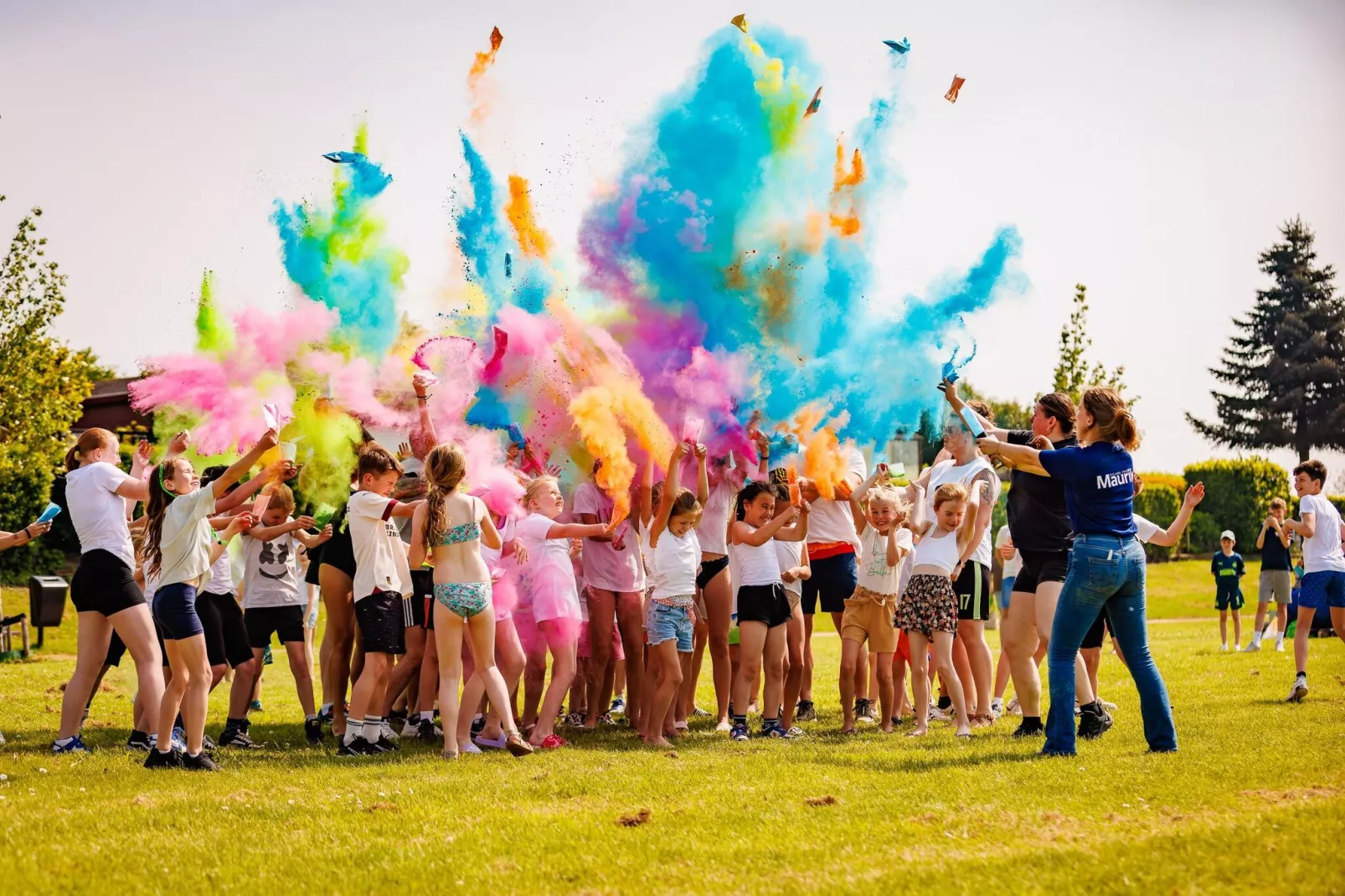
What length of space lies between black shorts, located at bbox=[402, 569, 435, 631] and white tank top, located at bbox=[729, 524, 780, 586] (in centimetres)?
233

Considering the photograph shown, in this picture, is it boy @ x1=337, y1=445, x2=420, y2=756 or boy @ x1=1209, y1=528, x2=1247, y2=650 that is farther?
boy @ x1=1209, y1=528, x2=1247, y2=650

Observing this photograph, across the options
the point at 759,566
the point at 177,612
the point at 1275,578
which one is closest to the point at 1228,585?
the point at 1275,578

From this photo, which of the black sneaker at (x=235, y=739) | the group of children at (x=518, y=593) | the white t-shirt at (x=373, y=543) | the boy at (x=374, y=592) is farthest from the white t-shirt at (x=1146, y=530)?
the black sneaker at (x=235, y=739)

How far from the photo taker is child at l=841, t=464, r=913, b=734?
9016mm

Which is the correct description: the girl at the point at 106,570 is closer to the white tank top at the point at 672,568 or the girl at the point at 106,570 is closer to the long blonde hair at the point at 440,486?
the long blonde hair at the point at 440,486

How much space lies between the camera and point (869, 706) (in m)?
10.1

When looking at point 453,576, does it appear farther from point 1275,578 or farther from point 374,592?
point 1275,578

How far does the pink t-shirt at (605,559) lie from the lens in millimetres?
9133

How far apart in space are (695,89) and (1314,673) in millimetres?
8549

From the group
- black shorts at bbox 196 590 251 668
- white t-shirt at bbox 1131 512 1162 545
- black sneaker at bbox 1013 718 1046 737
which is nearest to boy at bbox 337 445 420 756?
black shorts at bbox 196 590 251 668

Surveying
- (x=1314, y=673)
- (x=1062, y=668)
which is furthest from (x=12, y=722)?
(x=1314, y=673)

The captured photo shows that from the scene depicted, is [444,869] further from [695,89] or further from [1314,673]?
[1314,673]

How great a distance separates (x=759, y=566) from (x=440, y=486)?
2498 mm

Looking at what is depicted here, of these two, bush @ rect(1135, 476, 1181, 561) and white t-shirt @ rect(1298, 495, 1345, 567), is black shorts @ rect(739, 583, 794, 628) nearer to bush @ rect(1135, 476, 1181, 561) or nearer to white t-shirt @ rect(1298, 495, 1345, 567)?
white t-shirt @ rect(1298, 495, 1345, 567)
